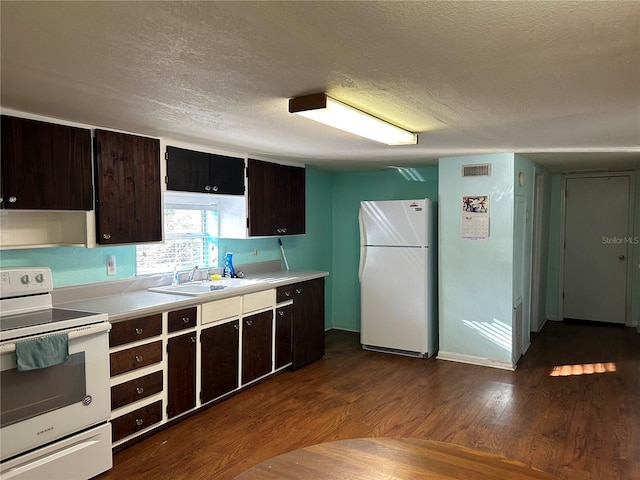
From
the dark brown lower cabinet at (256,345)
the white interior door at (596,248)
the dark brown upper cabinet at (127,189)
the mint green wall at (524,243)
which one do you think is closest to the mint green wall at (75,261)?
the dark brown upper cabinet at (127,189)

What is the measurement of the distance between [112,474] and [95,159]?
1894 mm

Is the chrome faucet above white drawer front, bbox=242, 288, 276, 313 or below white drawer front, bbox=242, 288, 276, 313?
above

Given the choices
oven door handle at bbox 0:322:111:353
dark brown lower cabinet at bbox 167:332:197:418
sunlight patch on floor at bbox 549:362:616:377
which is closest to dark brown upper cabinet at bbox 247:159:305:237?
dark brown lower cabinet at bbox 167:332:197:418

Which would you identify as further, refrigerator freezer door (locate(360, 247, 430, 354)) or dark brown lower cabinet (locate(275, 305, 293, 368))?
refrigerator freezer door (locate(360, 247, 430, 354))

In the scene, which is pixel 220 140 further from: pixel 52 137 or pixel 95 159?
pixel 52 137

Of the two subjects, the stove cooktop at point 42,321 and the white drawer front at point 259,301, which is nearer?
the stove cooktop at point 42,321

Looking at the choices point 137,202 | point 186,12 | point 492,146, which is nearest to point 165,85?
point 186,12

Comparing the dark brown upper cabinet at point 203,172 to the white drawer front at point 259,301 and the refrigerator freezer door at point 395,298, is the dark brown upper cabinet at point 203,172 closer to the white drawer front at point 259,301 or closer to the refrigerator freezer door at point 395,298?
the white drawer front at point 259,301

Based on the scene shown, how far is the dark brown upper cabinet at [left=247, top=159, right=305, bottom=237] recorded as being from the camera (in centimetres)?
445

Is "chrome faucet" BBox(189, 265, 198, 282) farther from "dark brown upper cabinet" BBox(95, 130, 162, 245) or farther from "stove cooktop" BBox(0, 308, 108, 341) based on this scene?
"stove cooktop" BBox(0, 308, 108, 341)

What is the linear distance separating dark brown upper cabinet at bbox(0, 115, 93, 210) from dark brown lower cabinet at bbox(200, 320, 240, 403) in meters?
1.28

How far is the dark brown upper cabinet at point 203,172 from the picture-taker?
3.61 m

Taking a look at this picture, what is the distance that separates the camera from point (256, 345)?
405cm

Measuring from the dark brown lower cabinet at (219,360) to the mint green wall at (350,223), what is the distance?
8.36 ft
